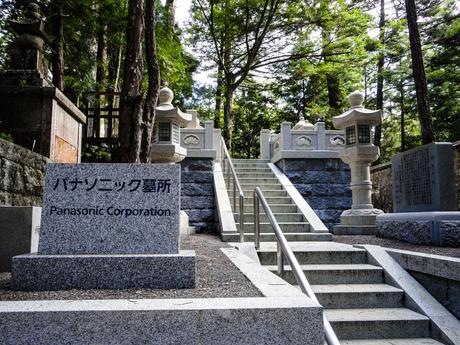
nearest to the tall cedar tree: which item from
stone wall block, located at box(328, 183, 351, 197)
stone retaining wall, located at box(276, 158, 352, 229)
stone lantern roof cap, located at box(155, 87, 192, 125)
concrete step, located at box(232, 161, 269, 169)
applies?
stone lantern roof cap, located at box(155, 87, 192, 125)

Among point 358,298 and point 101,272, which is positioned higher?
point 101,272

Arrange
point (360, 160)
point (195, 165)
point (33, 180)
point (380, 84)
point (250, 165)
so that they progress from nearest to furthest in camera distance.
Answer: point (33, 180)
point (360, 160)
point (195, 165)
point (250, 165)
point (380, 84)

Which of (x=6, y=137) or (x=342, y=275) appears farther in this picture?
(x=6, y=137)

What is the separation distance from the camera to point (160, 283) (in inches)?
132

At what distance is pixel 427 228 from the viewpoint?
21.7 ft

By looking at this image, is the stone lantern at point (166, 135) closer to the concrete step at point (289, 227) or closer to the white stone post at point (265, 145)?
the concrete step at point (289, 227)

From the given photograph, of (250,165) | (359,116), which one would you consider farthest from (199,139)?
(359,116)

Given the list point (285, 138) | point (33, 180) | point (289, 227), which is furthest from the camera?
point (285, 138)

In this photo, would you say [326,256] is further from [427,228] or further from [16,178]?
[16,178]

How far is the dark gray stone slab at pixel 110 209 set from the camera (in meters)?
3.53

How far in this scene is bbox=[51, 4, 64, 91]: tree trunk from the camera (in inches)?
408

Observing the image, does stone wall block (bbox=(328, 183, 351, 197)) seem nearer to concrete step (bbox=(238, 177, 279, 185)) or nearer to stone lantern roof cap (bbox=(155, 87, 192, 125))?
concrete step (bbox=(238, 177, 279, 185))

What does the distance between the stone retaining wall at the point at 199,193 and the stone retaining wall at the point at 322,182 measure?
113 inches

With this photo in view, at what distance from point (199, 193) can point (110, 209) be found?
8.19 m
